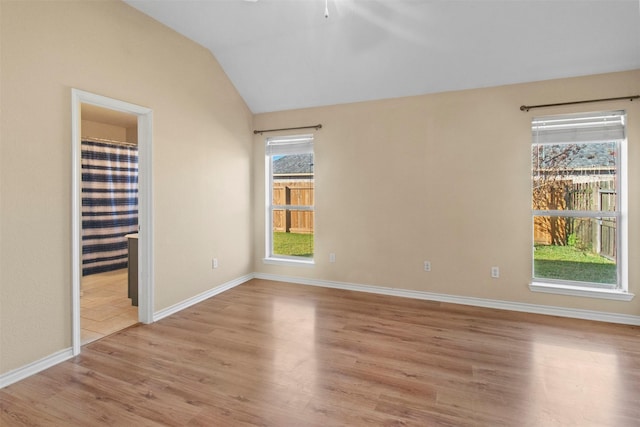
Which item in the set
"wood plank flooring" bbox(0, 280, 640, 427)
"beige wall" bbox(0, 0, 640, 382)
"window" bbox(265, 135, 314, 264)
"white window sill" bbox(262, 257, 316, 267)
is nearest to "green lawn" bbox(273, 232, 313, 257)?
"window" bbox(265, 135, 314, 264)

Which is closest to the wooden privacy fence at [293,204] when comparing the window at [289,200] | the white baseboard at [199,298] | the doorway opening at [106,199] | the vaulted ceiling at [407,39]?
the window at [289,200]

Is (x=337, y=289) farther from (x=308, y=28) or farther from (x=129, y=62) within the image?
(x=129, y=62)

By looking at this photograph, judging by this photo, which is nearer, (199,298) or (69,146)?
(69,146)

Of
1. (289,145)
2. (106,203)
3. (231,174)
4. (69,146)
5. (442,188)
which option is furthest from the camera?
(106,203)

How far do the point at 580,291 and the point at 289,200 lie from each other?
3553 mm

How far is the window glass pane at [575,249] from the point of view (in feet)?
11.0

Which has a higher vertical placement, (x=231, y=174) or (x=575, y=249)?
(x=231, y=174)

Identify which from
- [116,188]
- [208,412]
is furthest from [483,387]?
[116,188]

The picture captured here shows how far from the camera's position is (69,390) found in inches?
82.0

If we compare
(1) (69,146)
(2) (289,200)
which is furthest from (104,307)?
(2) (289,200)

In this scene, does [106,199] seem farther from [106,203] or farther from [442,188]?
[442,188]

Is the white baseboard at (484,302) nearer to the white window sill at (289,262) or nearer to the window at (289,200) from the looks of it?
the white window sill at (289,262)

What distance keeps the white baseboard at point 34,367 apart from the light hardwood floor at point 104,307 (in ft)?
0.84

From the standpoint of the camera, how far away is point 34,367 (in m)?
2.27
